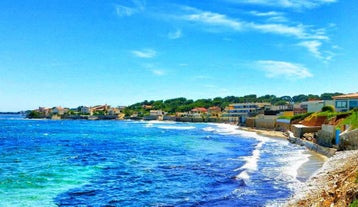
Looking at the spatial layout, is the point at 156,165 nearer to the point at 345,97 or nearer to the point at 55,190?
the point at 55,190

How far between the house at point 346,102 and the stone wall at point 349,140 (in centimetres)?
3088

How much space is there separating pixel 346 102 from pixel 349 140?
34.3 metres

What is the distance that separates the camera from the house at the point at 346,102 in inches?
2257

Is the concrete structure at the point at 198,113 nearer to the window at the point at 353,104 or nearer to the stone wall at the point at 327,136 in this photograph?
the window at the point at 353,104

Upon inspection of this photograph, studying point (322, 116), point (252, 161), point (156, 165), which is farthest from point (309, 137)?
point (156, 165)

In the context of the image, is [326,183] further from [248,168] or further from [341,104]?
[341,104]

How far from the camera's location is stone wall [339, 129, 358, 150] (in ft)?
88.8

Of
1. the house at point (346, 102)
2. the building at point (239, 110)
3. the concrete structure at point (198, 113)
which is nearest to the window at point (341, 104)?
the house at point (346, 102)

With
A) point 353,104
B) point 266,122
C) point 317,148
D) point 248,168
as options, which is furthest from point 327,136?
point 266,122

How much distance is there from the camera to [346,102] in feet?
194

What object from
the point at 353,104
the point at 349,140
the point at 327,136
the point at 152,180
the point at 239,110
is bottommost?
the point at 152,180

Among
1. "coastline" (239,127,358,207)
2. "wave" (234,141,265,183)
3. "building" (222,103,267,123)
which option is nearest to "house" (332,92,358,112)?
"coastline" (239,127,358,207)

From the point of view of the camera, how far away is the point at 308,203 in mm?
14078

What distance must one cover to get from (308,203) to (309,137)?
1284 inches
